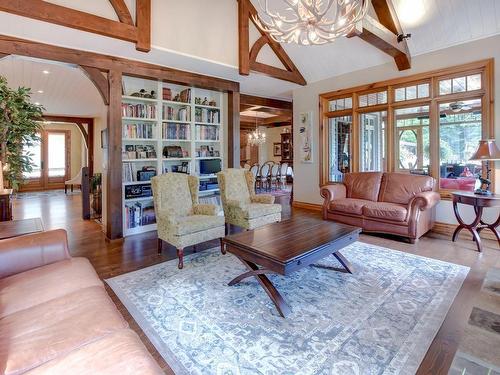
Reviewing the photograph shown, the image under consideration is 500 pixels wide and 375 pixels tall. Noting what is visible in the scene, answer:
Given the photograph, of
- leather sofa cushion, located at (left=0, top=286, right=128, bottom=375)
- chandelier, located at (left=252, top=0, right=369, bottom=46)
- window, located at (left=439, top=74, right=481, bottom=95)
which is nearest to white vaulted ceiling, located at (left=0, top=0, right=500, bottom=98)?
window, located at (left=439, top=74, right=481, bottom=95)

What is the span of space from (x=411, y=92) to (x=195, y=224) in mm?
4246

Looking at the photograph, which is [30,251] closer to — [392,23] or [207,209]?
[207,209]

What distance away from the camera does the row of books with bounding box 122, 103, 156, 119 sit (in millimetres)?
4430

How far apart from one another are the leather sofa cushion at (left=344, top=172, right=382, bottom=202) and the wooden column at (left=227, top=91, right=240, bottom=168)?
216 centimetres

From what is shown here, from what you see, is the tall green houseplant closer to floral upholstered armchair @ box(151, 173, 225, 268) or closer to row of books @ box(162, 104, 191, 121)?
floral upholstered armchair @ box(151, 173, 225, 268)

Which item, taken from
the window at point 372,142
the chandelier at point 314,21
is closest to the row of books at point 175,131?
the chandelier at point 314,21

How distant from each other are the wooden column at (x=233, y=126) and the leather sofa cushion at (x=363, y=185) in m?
2.16

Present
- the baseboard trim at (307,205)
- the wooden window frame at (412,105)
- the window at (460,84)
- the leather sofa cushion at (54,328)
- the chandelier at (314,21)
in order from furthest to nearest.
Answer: the baseboard trim at (307,205)
the window at (460,84)
the wooden window frame at (412,105)
the chandelier at (314,21)
the leather sofa cushion at (54,328)

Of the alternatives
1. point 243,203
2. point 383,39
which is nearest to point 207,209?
point 243,203

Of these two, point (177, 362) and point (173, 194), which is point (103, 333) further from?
point (173, 194)

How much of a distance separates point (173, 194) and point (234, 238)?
1.45 meters

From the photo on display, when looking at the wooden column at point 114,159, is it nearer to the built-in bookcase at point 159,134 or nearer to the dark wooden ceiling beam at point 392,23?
the built-in bookcase at point 159,134

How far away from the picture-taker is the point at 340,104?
5.93 meters

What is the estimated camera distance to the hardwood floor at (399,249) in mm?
1767
